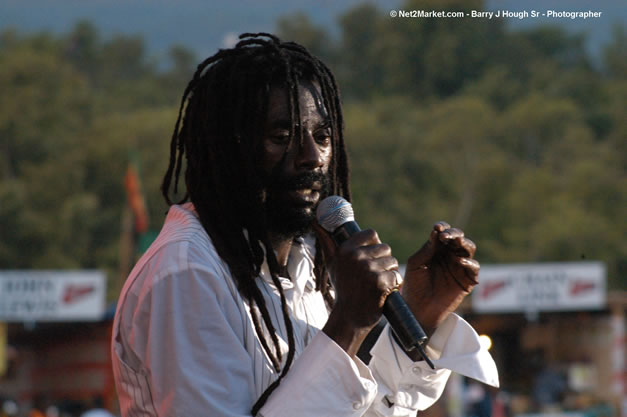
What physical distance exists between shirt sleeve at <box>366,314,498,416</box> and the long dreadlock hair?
0.38 metres

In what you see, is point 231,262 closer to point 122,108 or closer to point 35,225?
point 35,225

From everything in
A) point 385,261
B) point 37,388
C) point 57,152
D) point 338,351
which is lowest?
point 37,388

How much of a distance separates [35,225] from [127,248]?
1913cm

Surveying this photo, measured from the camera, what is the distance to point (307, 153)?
7.50 feet

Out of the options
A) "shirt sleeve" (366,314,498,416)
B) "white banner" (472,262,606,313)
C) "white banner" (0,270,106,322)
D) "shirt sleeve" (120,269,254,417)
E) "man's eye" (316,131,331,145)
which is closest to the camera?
"shirt sleeve" (120,269,254,417)

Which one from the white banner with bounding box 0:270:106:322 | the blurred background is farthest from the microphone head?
the white banner with bounding box 0:270:106:322

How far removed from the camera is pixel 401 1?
249 feet

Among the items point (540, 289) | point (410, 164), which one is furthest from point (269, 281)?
point (410, 164)

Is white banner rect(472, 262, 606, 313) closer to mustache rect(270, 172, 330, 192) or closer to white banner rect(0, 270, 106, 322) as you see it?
white banner rect(0, 270, 106, 322)

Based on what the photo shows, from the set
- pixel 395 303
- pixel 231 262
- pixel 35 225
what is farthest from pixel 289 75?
pixel 35 225

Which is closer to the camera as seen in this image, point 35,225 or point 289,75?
point 289,75

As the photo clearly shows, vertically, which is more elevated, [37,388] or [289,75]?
[289,75]

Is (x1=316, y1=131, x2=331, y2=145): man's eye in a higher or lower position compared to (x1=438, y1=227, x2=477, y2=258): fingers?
higher

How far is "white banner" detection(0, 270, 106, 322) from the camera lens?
23172 millimetres
